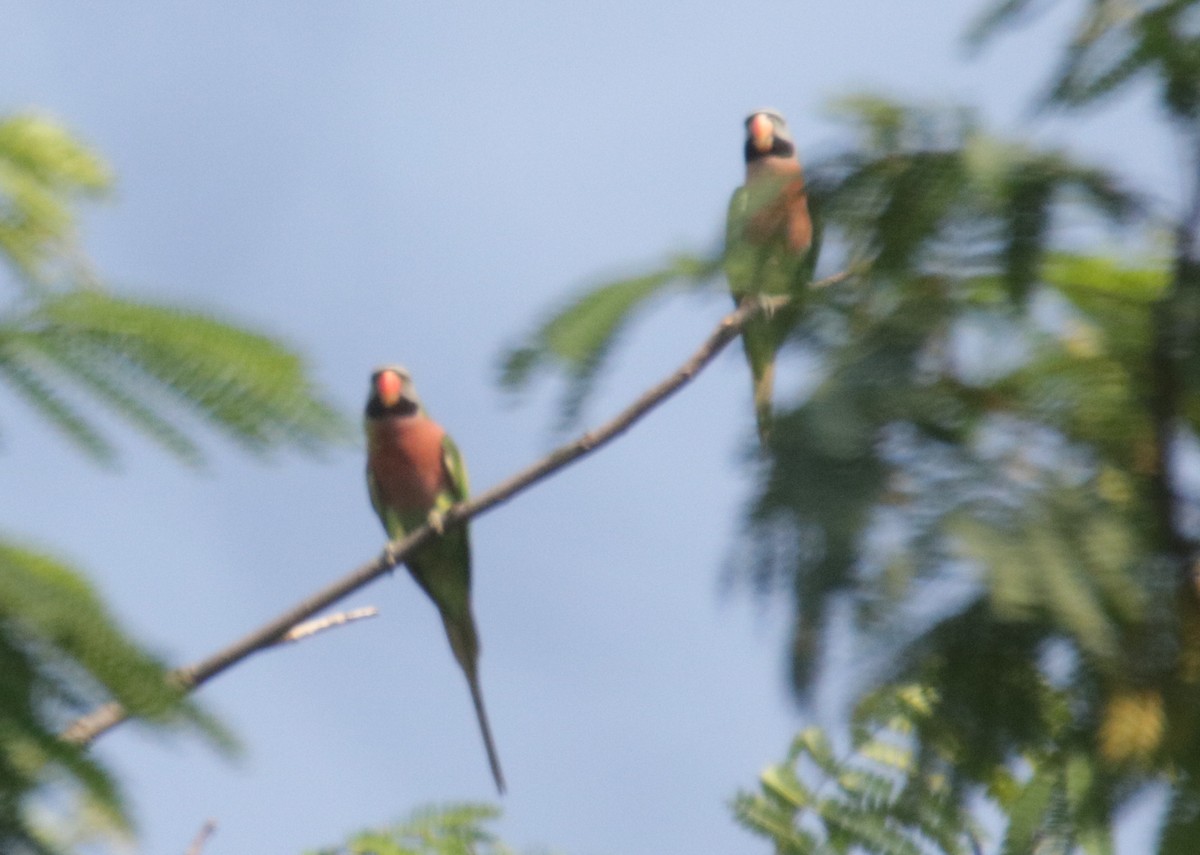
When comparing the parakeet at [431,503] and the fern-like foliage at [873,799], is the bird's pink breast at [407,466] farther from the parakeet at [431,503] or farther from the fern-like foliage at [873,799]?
the fern-like foliage at [873,799]

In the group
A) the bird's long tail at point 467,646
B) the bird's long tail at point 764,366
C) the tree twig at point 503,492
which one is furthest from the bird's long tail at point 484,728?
the bird's long tail at point 764,366

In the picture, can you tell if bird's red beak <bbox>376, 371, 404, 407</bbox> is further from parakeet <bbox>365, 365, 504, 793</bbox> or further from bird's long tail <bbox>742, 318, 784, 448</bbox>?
bird's long tail <bbox>742, 318, 784, 448</bbox>

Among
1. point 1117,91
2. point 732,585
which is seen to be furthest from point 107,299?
point 1117,91

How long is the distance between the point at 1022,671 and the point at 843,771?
1.78 m

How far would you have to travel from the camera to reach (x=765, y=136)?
22.9 ft

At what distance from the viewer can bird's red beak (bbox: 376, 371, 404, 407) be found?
6859 millimetres

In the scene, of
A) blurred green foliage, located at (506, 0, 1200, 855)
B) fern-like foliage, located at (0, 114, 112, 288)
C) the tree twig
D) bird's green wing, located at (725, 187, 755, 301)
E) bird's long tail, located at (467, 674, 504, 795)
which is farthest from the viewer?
bird's long tail, located at (467, 674, 504, 795)

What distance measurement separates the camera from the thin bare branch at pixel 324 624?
147 inches

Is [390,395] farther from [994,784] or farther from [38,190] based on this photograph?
[994,784]

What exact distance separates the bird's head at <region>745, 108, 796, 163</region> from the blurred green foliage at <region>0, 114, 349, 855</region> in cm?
520

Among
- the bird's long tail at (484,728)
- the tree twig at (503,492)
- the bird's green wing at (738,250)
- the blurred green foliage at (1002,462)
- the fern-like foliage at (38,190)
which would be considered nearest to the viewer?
the blurred green foliage at (1002,462)

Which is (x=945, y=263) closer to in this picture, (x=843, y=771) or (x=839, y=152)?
(x=839, y=152)

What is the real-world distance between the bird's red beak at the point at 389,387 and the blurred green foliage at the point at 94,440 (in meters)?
5.05

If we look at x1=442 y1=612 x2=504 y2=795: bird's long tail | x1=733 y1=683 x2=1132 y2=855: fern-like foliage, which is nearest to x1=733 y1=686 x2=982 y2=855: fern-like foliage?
x1=733 y1=683 x2=1132 y2=855: fern-like foliage
